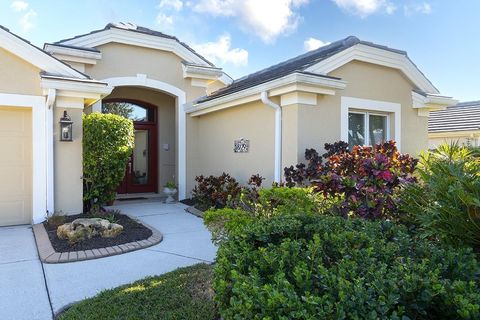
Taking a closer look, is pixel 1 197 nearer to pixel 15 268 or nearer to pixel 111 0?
pixel 15 268

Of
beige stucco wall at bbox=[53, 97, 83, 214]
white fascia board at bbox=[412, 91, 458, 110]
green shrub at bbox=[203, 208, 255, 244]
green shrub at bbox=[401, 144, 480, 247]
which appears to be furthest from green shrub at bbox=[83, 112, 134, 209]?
white fascia board at bbox=[412, 91, 458, 110]

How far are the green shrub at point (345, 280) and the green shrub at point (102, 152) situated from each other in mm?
6311

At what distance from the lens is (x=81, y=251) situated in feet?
18.6

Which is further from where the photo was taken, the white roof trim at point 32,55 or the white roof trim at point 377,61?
the white roof trim at point 377,61

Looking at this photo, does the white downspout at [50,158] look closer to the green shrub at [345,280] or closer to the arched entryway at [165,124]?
the arched entryway at [165,124]

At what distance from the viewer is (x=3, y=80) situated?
7.53m

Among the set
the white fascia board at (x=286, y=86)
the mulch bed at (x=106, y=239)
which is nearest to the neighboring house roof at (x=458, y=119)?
the white fascia board at (x=286, y=86)

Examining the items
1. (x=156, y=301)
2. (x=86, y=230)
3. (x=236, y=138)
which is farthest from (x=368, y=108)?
(x=156, y=301)

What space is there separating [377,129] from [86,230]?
25.8ft

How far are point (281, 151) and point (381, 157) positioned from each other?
3327 millimetres

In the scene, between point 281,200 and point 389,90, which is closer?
point 281,200

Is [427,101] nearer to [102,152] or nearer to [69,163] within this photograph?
[102,152]

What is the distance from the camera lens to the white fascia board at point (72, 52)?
983 centimetres

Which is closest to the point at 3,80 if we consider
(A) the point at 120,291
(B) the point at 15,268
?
(B) the point at 15,268
